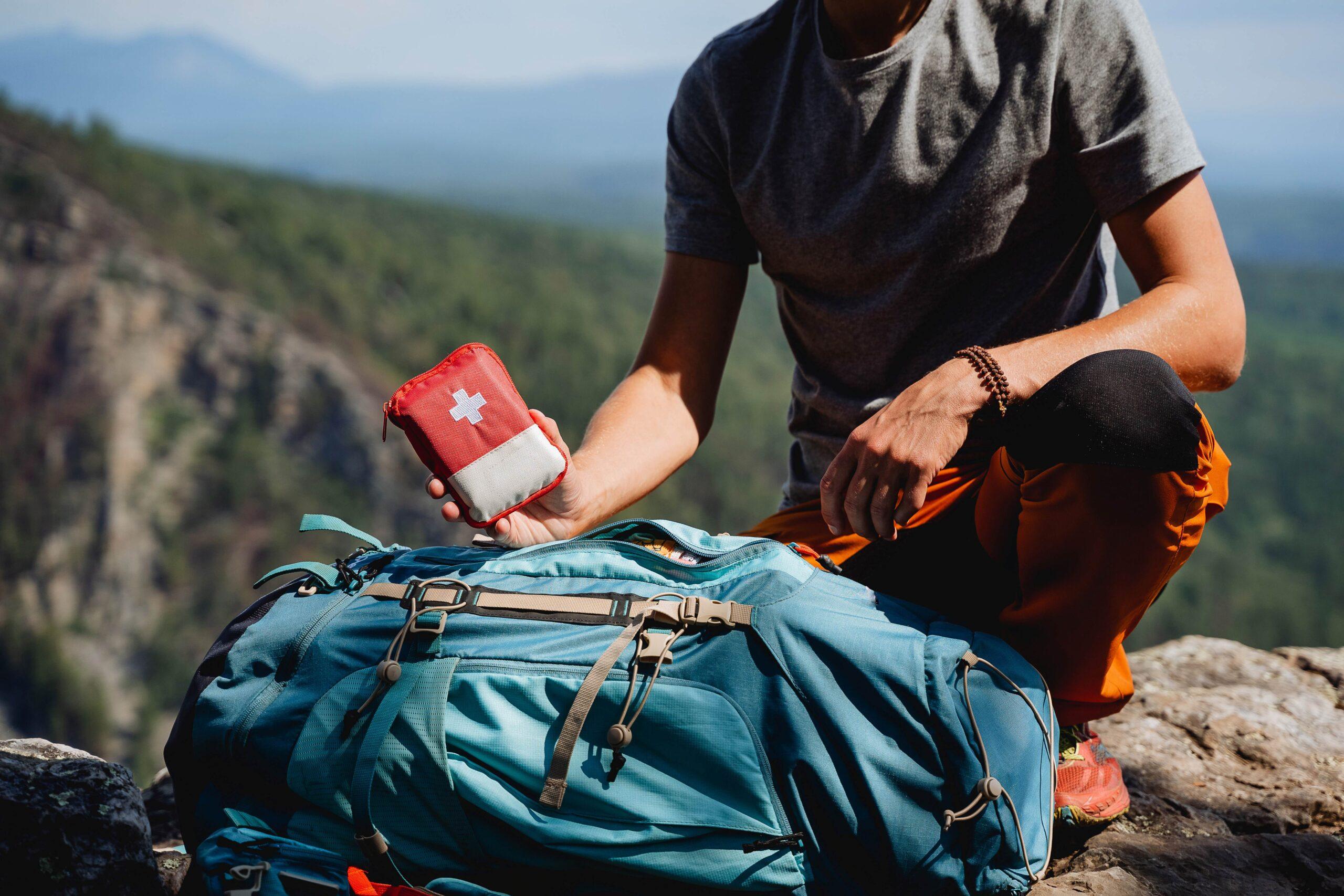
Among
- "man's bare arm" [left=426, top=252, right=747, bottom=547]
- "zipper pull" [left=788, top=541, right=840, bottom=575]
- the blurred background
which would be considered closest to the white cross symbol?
"man's bare arm" [left=426, top=252, right=747, bottom=547]

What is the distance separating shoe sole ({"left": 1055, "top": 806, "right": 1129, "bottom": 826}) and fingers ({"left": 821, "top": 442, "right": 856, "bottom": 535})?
0.65 meters

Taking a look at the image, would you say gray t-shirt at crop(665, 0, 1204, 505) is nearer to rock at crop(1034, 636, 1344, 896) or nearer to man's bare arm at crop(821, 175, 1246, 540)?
man's bare arm at crop(821, 175, 1246, 540)

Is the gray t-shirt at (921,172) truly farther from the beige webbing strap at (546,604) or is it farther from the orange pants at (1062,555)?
the beige webbing strap at (546,604)

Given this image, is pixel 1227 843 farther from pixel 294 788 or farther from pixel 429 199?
pixel 429 199

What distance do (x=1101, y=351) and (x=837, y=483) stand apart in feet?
1.48

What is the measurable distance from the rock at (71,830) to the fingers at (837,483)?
126 cm

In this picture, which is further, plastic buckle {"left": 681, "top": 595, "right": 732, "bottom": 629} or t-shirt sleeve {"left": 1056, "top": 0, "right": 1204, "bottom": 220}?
t-shirt sleeve {"left": 1056, "top": 0, "right": 1204, "bottom": 220}

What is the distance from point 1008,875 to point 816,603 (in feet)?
1.45

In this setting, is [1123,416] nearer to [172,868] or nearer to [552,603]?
[552,603]

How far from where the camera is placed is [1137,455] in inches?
49.8

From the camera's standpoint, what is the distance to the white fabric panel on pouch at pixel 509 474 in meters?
1.53

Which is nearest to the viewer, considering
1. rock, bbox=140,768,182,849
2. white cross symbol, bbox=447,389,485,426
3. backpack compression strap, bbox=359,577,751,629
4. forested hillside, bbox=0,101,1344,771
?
backpack compression strap, bbox=359,577,751,629

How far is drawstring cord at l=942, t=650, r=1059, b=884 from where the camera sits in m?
1.23

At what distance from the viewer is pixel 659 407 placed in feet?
6.68
